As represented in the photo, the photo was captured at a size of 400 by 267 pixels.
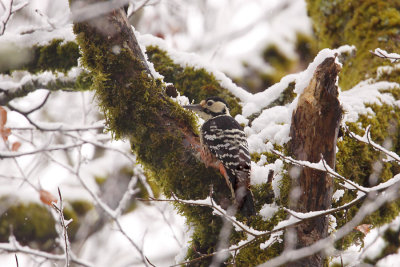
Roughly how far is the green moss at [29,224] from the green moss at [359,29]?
4424 millimetres

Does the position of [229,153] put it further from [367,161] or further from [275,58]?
[275,58]

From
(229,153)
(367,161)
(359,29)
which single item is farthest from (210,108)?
(359,29)

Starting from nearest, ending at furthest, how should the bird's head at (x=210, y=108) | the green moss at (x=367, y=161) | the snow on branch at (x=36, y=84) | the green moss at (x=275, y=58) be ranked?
the green moss at (x=367, y=161) → the bird's head at (x=210, y=108) → the snow on branch at (x=36, y=84) → the green moss at (x=275, y=58)

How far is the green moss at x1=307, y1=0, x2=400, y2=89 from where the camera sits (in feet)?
16.7

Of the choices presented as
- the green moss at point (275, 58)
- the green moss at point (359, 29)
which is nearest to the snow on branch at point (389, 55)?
the green moss at point (359, 29)

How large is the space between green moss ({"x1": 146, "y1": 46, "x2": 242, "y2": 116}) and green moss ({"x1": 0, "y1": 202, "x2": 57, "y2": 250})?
2.59 meters

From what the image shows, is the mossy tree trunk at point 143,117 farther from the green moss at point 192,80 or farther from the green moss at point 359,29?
the green moss at point 359,29

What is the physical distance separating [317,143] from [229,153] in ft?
2.74

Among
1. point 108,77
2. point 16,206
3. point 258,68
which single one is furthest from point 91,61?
point 258,68

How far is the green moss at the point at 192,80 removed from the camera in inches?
174

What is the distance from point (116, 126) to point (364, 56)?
3655 mm

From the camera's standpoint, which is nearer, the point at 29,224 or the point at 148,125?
the point at 148,125

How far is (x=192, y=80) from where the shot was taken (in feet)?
14.6

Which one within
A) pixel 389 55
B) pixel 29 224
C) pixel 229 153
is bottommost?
pixel 389 55
